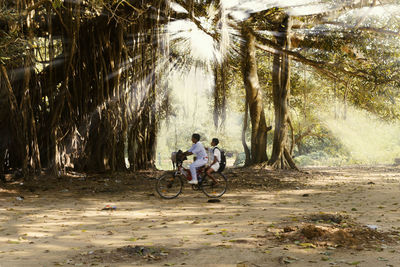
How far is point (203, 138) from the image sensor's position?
136ft

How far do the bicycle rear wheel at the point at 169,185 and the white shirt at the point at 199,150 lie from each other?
1.93 ft

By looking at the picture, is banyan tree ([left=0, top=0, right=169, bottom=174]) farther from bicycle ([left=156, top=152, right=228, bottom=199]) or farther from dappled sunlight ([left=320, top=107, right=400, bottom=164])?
dappled sunlight ([left=320, top=107, right=400, bottom=164])

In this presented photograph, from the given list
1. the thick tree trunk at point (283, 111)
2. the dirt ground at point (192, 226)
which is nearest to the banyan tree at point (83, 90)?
the dirt ground at point (192, 226)

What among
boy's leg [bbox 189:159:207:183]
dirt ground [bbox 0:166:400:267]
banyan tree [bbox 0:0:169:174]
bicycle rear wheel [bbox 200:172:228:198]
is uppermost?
banyan tree [bbox 0:0:169:174]

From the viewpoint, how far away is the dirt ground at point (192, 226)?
414cm

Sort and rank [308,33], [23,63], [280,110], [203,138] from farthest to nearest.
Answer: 1. [203,138]
2. [308,33]
3. [280,110]
4. [23,63]

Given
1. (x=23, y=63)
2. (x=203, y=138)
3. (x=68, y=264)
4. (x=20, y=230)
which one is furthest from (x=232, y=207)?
(x=203, y=138)

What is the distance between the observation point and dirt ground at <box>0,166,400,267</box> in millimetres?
4137

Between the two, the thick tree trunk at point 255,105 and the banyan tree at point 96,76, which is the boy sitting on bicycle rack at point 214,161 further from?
the thick tree trunk at point 255,105

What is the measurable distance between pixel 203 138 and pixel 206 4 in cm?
2971

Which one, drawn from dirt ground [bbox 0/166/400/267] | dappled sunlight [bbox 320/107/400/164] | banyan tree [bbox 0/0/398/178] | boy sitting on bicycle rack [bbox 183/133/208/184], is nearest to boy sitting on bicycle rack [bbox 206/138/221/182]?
boy sitting on bicycle rack [bbox 183/133/208/184]

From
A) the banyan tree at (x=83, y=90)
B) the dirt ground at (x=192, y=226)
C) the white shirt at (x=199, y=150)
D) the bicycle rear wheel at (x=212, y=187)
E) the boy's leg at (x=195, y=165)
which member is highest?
the banyan tree at (x=83, y=90)

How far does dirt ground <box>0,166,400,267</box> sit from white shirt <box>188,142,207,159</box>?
2.61 ft

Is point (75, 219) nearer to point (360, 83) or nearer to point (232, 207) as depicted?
point (232, 207)
